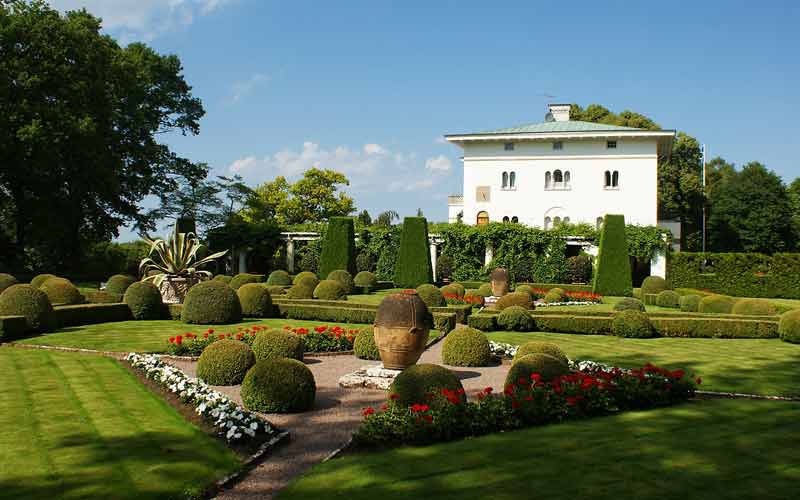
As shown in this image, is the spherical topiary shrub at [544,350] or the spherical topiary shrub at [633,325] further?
the spherical topiary shrub at [633,325]

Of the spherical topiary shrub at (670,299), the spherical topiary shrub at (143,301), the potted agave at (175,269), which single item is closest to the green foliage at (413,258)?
the spherical topiary shrub at (670,299)

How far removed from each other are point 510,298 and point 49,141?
22.3m

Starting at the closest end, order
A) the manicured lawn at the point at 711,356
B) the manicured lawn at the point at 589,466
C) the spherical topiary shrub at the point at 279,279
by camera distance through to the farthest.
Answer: the manicured lawn at the point at 589,466
the manicured lawn at the point at 711,356
the spherical topiary shrub at the point at 279,279

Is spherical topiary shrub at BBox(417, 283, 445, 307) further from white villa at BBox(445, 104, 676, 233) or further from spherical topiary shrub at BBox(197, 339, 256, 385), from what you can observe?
white villa at BBox(445, 104, 676, 233)

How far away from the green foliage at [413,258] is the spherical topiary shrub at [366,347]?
65.5 feet

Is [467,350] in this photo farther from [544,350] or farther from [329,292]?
[329,292]

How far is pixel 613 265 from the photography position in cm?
3431

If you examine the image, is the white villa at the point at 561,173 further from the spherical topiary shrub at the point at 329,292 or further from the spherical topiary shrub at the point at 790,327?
the spherical topiary shrub at the point at 790,327

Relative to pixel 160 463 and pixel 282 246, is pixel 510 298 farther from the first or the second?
pixel 282 246

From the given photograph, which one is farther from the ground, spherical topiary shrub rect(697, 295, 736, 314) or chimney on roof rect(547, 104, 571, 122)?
chimney on roof rect(547, 104, 571, 122)

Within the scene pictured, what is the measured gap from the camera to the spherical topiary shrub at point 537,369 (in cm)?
1084

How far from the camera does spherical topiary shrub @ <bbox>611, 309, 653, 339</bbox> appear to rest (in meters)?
20.6

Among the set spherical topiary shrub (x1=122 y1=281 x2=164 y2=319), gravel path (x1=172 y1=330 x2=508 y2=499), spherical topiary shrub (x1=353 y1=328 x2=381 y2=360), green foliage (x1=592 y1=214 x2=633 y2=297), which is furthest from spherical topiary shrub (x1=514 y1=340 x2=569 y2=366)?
green foliage (x1=592 y1=214 x2=633 y2=297)

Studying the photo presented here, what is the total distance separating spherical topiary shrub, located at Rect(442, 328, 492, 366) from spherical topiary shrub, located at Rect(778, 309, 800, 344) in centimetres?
1010
